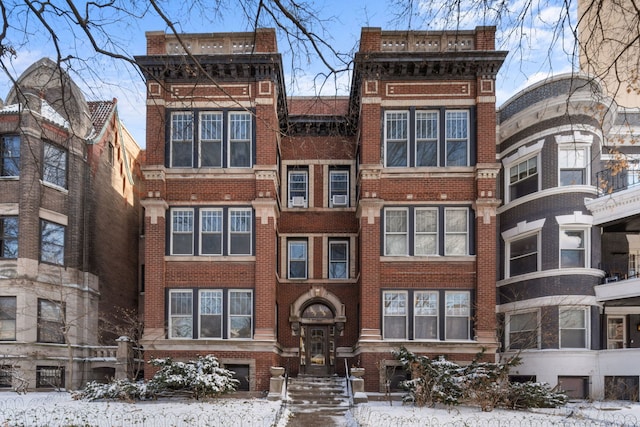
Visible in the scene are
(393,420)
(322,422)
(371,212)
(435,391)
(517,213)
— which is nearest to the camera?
(393,420)

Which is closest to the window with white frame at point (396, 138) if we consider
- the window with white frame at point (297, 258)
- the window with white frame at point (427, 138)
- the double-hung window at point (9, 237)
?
the window with white frame at point (427, 138)

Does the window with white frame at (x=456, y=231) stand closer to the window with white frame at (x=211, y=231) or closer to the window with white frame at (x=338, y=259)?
the window with white frame at (x=338, y=259)

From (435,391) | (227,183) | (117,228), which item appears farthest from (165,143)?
(435,391)

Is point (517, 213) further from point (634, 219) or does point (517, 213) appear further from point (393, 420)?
point (393, 420)

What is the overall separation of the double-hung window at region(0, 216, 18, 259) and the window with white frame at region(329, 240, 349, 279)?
12.2 m

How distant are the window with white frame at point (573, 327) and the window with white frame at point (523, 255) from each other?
6.47 feet

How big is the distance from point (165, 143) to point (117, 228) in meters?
9.53

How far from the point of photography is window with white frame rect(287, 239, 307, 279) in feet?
85.6

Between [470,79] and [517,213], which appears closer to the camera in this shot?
[470,79]

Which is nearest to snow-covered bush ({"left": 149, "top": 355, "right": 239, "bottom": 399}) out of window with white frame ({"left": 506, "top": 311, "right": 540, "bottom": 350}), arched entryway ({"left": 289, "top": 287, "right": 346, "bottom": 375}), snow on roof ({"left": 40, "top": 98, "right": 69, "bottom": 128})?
arched entryway ({"left": 289, "top": 287, "right": 346, "bottom": 375})

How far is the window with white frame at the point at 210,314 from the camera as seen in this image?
73.9 ft

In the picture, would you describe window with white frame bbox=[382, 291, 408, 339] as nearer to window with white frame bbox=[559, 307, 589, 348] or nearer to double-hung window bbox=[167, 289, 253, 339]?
double-hung window bbox=[167, 289, 253, 339]

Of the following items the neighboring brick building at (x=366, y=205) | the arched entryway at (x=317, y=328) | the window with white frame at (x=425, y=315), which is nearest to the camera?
the neighboring brick building at (x=366, y=205)

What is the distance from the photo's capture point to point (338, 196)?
2627cm
